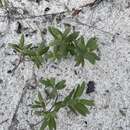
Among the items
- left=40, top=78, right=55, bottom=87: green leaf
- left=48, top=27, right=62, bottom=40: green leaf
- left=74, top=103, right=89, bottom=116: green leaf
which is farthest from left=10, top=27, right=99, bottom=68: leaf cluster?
left=74, top=103, right=89, bottom=116: green leaf

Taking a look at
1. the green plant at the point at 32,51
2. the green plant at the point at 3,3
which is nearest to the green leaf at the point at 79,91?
the green plant at the point at 32,51

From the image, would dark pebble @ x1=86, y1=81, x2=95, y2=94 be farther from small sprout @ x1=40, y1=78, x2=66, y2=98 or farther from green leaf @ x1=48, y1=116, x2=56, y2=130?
green leaf @ x1=48, y1=116, x2=56, y2=130

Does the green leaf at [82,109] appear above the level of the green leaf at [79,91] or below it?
below

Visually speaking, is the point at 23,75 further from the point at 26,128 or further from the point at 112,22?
the point at 112,22

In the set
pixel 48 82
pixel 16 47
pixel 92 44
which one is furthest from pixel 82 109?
pixel 16 47

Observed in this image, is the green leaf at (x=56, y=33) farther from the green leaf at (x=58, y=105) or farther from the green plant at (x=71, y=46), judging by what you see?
the green leaf at (x=58, y=105)

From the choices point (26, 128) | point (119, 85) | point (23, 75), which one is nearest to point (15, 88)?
point (23, 75)

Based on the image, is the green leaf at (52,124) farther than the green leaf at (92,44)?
No
